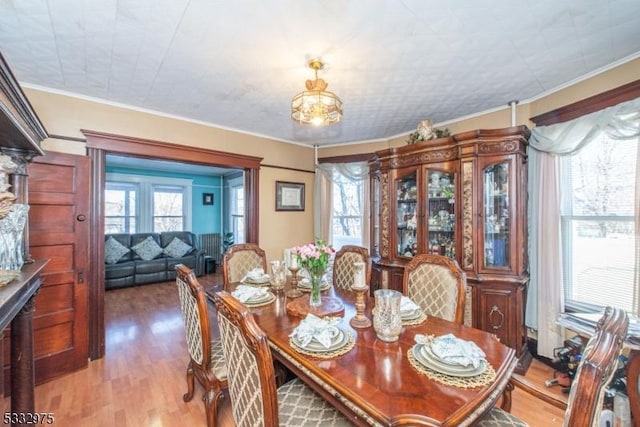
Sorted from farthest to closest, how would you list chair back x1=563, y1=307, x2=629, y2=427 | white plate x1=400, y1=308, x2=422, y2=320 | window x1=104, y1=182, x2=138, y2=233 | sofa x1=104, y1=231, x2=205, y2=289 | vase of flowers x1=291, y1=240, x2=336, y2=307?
window x1=104, y1=182, x2=138, y2=233, sofa x1=104, y1=231, x2=205, y2=289, vase of flowers x1=291, y1=240, x2=336, y2=307, white plate x1=400, y1=308, x2=422, y2=320, chair back x1=563, y1=307, x2=629, y2=427

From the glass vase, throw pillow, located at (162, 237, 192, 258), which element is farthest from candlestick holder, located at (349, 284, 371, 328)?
throw pillow, located at (162, 237, 192, 258)

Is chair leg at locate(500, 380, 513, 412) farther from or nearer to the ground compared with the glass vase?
nearer to the ground

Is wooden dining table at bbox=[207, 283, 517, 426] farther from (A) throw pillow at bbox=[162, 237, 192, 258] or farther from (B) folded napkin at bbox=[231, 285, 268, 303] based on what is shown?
(A) throw pillow at bbox=[162, 237, 192, 258]

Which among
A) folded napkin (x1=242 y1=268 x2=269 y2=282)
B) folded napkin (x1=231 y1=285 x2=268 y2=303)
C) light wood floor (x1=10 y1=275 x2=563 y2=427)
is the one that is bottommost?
light wood floor (x1=10 y1=275 x2=563 y2=427)

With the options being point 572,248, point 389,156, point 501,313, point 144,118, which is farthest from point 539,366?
point 144,118

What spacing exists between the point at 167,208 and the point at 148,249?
1.53 m

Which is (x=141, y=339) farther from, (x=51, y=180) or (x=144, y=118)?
(x=144, y=118)

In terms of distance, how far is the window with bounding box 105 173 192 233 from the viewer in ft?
20.7

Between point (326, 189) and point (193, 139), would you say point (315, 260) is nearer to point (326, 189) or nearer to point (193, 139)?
point (193, 139)

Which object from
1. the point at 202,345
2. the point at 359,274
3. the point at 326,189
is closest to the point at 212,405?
the point at 202,345

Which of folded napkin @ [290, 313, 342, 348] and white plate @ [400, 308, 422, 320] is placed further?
white plate @ [400, 308, 422, 320]

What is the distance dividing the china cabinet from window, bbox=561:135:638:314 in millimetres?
345

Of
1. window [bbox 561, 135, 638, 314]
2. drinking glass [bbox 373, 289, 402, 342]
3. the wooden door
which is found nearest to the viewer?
drinking glass [bbox 373, 289, 402, 342]

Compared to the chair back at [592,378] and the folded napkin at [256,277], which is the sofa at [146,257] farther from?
the chair back at [592,378]
